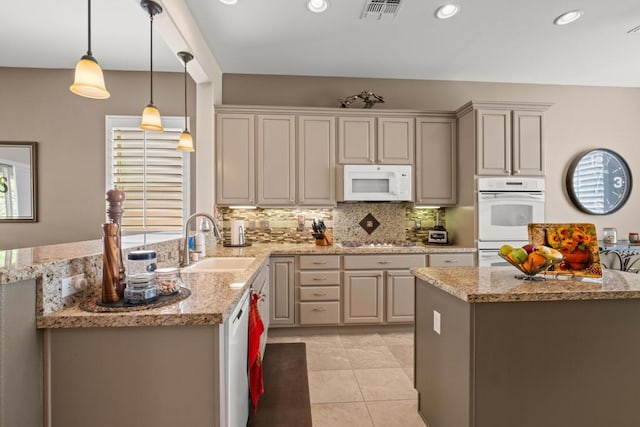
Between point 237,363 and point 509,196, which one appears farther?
point 509,196

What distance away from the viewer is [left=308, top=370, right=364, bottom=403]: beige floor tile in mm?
2215

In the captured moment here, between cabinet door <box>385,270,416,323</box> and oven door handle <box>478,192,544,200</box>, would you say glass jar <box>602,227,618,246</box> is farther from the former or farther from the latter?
cabinet door <box>385,270,416,323</box>

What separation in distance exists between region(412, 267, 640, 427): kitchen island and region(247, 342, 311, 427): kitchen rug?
102 cm

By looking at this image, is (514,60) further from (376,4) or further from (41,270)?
(41,270)

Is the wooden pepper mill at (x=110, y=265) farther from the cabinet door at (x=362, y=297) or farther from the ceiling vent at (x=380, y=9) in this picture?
the ceiling vent at (x=380, y=9)

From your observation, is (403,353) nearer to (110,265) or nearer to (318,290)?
(318,290)

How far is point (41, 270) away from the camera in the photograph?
1.10 metres

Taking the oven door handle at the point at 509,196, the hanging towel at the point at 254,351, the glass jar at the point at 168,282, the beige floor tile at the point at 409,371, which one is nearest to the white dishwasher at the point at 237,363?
the hanging towel at the point at 254,351

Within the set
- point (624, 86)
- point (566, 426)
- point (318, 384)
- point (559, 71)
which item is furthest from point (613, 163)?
point (318, 384)

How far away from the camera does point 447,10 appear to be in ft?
8.63

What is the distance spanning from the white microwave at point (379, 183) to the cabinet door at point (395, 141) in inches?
4.5

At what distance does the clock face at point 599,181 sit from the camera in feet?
13.4

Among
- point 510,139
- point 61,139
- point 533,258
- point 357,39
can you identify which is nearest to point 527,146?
point 510,139

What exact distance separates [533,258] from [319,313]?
2.18 meters
